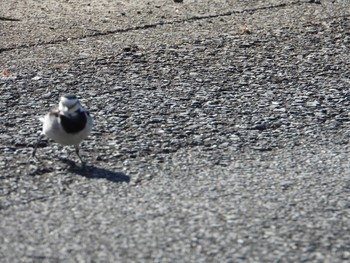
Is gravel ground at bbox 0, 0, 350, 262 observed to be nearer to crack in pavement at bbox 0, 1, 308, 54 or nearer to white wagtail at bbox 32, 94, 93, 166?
crack in pavement at bbox 0, 1, 308, 54

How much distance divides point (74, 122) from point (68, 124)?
6cm

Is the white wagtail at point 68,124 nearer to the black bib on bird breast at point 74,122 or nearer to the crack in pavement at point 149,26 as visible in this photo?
the black bib on bird breast at point 74,122

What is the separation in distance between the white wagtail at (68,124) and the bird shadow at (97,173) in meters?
0.08

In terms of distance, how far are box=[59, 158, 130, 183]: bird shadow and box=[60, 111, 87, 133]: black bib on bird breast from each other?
10.6 inches

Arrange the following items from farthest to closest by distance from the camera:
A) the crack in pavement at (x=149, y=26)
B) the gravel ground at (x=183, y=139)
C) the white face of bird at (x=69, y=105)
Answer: the crack in pavement at (x=149, y=26) < the white face of bird at (x=69, y=105) < the gravel ground at (x=183, y=139)

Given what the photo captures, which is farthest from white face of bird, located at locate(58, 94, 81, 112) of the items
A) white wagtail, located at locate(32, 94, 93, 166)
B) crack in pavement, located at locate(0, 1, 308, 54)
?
crack in pavement, located at locate(0, 1, 308, 54)

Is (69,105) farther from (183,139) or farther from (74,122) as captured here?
(183,139)

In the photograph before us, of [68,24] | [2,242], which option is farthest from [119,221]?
[68,24]

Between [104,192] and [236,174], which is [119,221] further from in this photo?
[236,174]

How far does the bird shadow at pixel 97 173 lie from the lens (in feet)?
23.6

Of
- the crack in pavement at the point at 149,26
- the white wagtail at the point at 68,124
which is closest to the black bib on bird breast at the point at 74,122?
the white wagtail at the point at 68,124

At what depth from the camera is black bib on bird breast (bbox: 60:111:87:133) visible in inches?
293

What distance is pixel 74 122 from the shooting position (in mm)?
7516

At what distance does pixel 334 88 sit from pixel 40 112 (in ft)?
9.42
